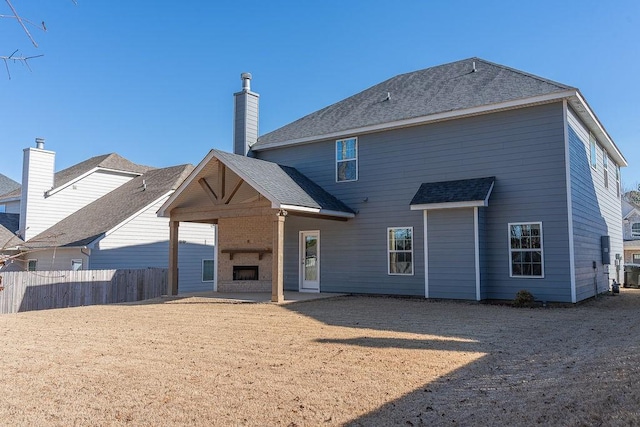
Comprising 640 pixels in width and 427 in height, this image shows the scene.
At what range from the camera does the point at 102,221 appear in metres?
21.8

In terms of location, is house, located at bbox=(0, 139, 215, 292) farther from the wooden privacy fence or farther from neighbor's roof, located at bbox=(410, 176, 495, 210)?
neighbor's roof, located at bbox=(410, 176, 495, 210)

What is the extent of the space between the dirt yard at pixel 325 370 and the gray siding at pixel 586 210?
3.01m

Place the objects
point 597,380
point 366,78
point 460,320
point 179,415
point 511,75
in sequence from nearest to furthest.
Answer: point 179,415
point 597,380
point 460,320
point 511,75
point 366,78

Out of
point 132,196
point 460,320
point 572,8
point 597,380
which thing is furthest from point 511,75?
point 132,196

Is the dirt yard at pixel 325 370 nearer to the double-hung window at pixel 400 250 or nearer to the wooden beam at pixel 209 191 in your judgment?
the double-hung window at pixel 400 250

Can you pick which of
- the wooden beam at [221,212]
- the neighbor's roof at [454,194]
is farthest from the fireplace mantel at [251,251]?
the neighbor's roof at [454,194]

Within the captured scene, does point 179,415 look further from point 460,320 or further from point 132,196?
point 132,196

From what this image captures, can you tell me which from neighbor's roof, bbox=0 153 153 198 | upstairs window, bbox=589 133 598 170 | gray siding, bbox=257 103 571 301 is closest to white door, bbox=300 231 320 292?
gray siding, bbox=257 103 571 301

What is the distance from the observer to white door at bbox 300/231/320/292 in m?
16.5

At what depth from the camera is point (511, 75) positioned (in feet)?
47.5

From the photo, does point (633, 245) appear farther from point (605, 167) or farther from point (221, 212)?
point (221, 212)

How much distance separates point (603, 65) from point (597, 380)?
16.2m

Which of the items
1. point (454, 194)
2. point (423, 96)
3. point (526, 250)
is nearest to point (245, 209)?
point (454, 194)

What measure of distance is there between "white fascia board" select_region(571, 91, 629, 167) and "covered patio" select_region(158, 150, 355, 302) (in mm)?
6938
